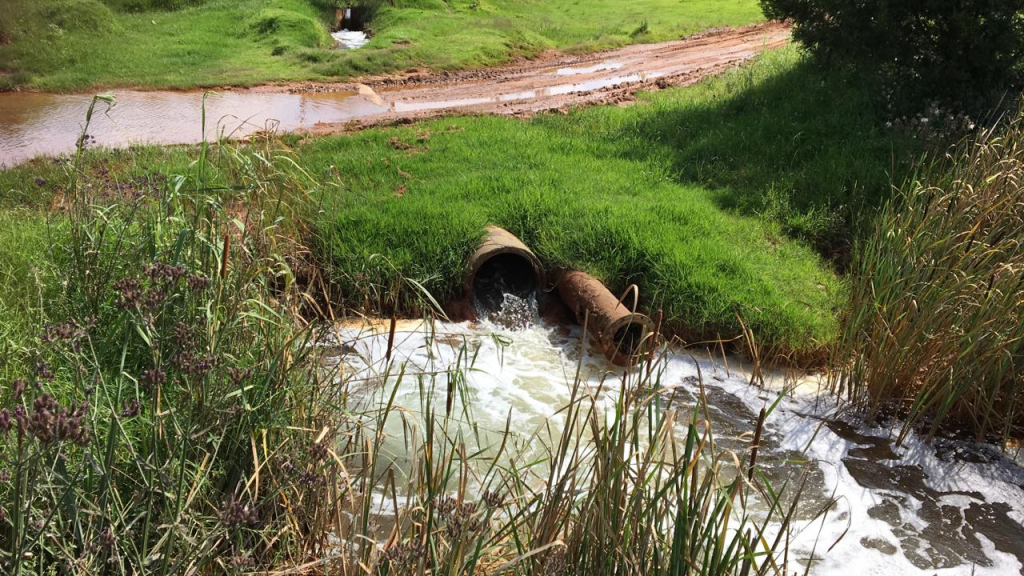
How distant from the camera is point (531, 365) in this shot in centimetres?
645

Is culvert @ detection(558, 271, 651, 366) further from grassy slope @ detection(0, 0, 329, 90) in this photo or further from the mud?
grassy slope @ detection(0, 0, 329, 90)

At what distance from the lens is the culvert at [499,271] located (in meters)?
6.75

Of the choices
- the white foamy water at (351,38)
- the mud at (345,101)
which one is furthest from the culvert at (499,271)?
the white foamy water at (351,38)

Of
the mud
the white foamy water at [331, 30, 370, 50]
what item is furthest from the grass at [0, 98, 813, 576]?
the white foamy water at [331, 30, 370, 50]

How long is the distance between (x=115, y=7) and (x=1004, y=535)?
2132 centimetres

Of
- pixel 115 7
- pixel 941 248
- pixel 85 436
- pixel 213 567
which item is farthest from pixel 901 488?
pixel 115 7

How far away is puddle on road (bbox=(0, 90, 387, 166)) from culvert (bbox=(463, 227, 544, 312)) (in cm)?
466

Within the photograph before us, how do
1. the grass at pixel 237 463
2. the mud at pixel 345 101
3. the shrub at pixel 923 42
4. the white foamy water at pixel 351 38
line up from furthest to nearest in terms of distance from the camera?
the white foamy water at pixel 351 38 → the mud at pixel 345 101 → the shrub at pixel 923 42 → the grass at pixel 237 463

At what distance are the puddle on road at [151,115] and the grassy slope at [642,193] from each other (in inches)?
72.5

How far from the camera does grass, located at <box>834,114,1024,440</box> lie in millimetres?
5254

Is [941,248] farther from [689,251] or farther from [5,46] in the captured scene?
[5,46]

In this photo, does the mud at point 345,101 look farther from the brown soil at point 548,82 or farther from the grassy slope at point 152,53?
the grassy slope at point 152,53

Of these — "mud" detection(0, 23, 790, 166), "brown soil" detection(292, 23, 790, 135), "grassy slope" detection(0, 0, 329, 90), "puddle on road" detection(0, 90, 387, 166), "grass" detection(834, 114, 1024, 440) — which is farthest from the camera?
"grassy slope" detection(0, 0, 329, 90)

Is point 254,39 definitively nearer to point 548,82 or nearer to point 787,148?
point 548,82
